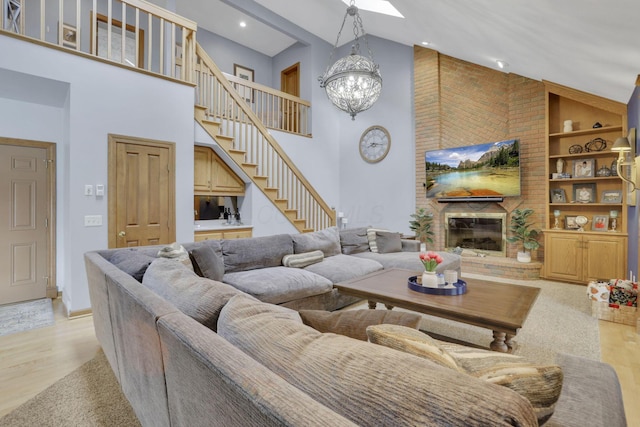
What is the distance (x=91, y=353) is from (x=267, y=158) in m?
3.72

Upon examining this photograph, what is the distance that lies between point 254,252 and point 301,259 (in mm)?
524

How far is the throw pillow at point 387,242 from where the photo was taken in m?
4.40

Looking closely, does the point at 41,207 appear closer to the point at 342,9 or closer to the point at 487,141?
the point at 342,9

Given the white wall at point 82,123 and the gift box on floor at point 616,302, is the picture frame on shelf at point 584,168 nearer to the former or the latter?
the gift box on floor at point 616,302

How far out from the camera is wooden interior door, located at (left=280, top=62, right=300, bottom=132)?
6.80 m

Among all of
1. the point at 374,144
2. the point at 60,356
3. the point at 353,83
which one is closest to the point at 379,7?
the point at 353,83

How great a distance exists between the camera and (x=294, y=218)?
5730mm

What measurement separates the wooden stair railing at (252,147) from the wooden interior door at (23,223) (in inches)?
81.3

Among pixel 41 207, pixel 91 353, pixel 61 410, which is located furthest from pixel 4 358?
pixel 41 207

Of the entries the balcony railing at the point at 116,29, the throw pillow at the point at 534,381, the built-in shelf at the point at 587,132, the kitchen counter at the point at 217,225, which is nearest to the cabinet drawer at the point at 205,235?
the kitchen counter at the point at 217,225

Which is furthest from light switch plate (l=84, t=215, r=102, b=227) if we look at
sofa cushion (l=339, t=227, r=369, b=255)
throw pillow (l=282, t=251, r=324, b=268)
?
sofa cushion (l=339, t=227, r=369, b=255)

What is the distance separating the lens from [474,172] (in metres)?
5.41

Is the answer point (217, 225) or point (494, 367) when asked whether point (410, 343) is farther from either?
point (217, 225)

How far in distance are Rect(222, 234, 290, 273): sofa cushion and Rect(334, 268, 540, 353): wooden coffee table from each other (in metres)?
0.97
